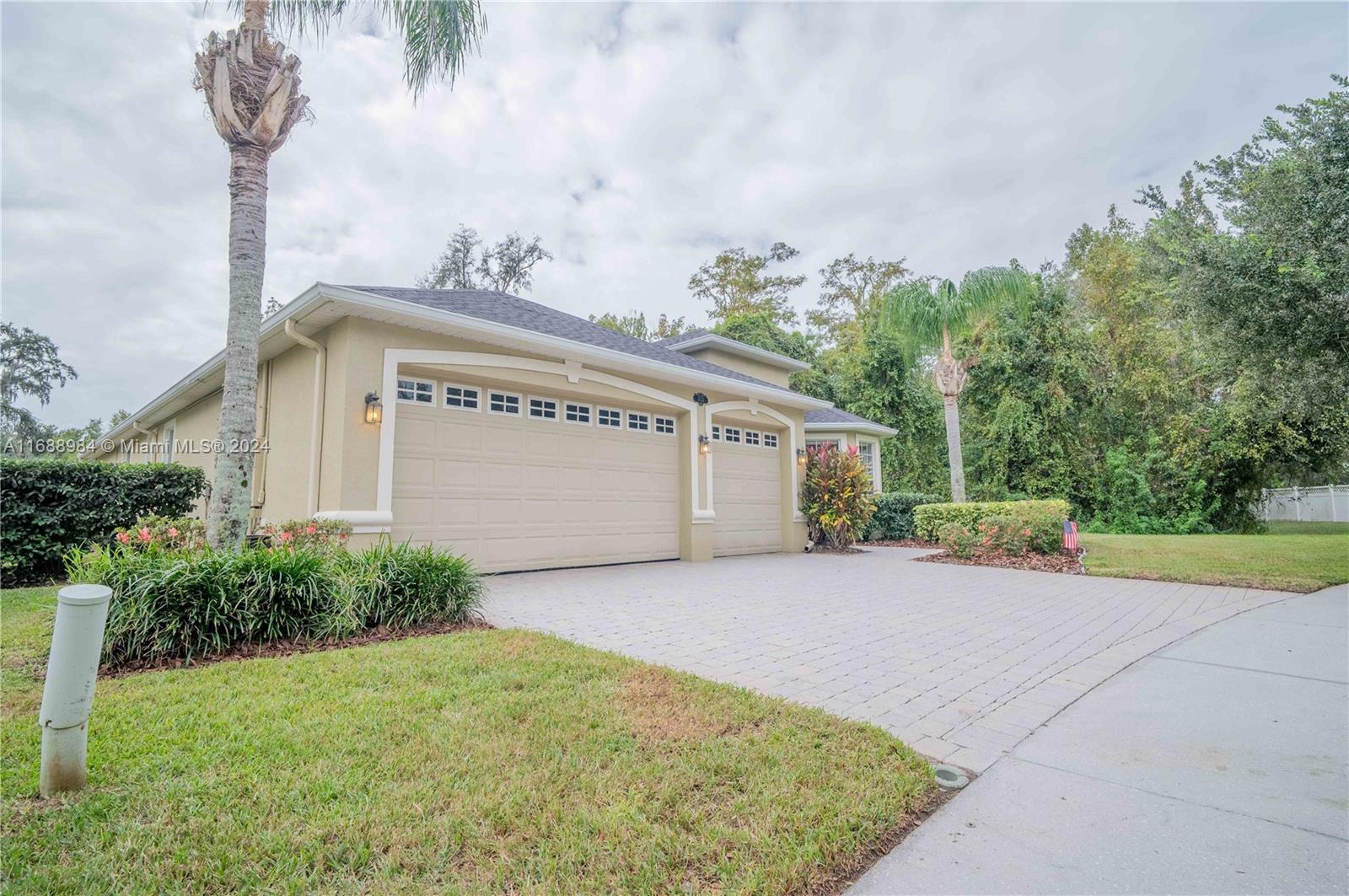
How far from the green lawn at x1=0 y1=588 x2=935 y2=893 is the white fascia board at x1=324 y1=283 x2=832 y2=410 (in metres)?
4.50

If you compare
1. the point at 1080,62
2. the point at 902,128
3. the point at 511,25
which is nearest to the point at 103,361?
the point at 511,25

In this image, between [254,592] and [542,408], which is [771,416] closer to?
[542,408]

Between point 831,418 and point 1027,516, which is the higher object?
point 831,418

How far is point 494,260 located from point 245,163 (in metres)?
23.8

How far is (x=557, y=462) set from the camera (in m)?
9.02

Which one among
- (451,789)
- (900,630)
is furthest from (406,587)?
(900,630)

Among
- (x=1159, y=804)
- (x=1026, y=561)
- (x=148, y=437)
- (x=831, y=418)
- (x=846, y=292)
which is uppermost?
(x=846, y=292)

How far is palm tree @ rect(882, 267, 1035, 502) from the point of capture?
13.5m

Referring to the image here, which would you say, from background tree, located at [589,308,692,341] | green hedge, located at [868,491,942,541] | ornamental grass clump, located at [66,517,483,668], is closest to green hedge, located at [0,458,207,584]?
ornamental grass clump, located at [66,517,483,668]

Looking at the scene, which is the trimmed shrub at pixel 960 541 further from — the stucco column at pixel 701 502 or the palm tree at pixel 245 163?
the palm tree at pixel 245 163

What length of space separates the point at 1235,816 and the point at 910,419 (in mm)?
19346

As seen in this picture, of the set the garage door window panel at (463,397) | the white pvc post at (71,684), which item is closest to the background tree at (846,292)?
the garage door window panel at (463,397)

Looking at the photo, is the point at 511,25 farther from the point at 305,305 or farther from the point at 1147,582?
the point at 1147,582

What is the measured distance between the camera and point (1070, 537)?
1006cm
